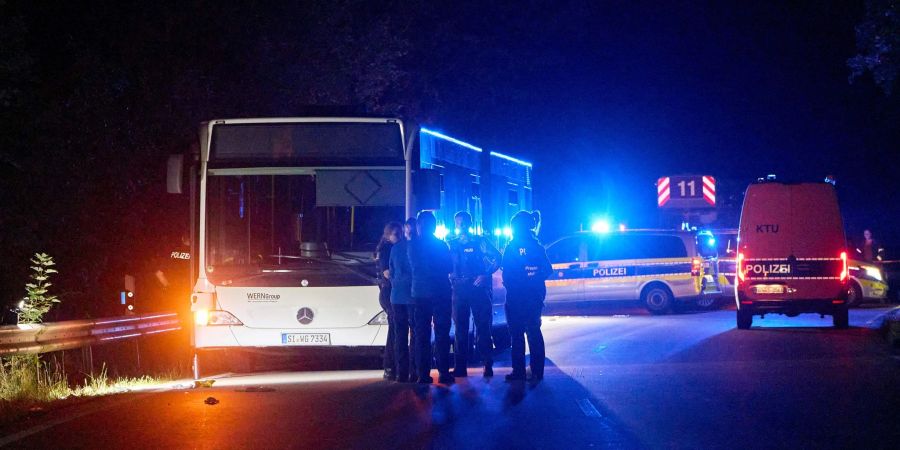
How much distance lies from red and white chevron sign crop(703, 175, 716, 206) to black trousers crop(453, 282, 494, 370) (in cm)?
1688

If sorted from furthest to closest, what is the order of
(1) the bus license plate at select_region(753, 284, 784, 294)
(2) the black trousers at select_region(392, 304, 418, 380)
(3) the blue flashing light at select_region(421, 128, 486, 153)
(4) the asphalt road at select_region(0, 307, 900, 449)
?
(1) the bus license plate at select_region(753, 284, 784, 294), (3) the blue flashing light at select_region(421, 128, 486, 153), (2) the black trousers at select_region(392, 304, 418, 380), (4) the asphalt road at select_region(0, 307, 900, 449)

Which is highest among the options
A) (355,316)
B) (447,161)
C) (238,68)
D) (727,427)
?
(238,68)

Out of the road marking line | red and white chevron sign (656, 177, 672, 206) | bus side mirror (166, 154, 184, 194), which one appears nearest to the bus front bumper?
bus side mirror (166, 154, 184, 194)

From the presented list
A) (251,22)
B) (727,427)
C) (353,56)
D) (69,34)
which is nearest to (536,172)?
(353,56)

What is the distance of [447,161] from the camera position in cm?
1623

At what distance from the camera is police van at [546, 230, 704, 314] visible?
28469 millimetres

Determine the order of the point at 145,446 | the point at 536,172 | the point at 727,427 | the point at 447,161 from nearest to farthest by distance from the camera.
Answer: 1. the point at 145,446
2. the point at 727,427
3. the point at 447,161
4. the point at 536,172

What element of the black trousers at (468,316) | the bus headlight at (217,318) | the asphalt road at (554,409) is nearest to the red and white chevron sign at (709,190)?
the asphalt road at (554,409)

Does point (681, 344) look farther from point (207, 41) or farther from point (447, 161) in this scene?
point (207, 41)

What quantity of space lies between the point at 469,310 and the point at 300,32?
12851mm

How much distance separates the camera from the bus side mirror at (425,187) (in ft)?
48.0

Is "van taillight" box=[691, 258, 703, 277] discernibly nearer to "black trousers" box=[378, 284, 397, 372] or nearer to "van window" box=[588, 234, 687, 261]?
"van window" box=[588, 234, 687, 261]

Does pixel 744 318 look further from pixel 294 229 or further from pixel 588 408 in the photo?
pixel 588 408

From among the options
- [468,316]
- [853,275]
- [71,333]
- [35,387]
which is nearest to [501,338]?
[468,316]
